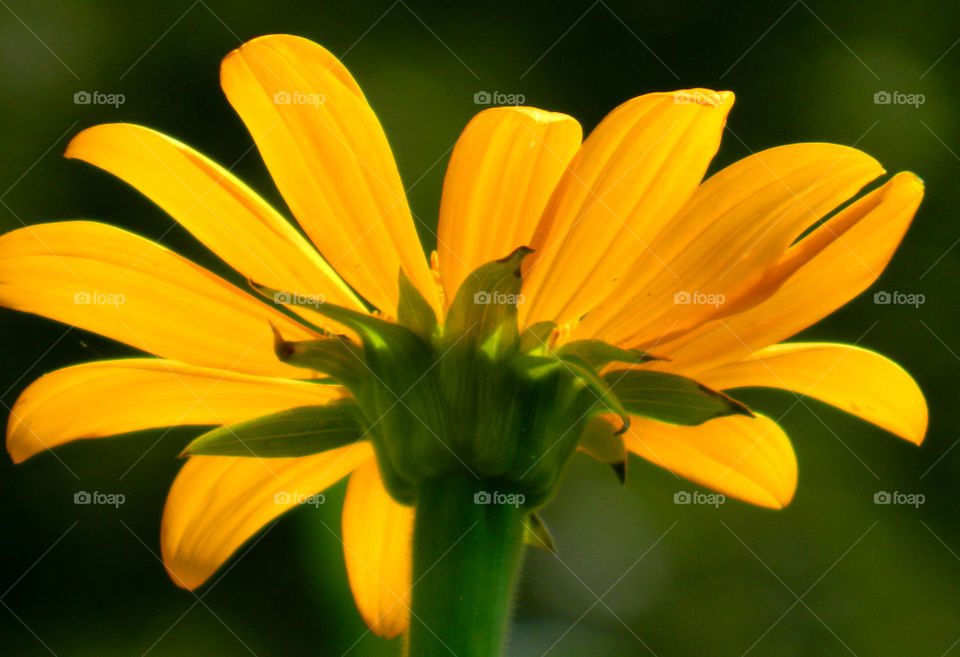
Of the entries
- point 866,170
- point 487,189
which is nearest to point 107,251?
point 487,189

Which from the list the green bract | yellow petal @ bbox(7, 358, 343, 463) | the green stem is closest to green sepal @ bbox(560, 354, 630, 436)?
the green bract

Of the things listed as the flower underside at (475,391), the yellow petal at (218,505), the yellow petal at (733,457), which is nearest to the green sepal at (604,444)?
the flower underside at (475,391)

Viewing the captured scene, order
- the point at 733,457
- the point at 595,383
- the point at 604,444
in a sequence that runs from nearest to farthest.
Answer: the point at 595,383, the point at 604,444, the point at 733,457

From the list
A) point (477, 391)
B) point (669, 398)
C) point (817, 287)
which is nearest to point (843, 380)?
point (817, 287)

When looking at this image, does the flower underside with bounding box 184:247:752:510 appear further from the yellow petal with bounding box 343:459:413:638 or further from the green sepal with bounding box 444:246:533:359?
the yellow petal with bounding box 343:459:413:638

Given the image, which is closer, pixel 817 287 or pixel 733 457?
pixel 817 287

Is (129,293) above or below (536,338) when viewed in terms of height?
above

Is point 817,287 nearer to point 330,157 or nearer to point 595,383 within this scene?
point 595,383

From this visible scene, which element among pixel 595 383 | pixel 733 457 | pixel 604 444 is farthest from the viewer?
pixel 733 457
